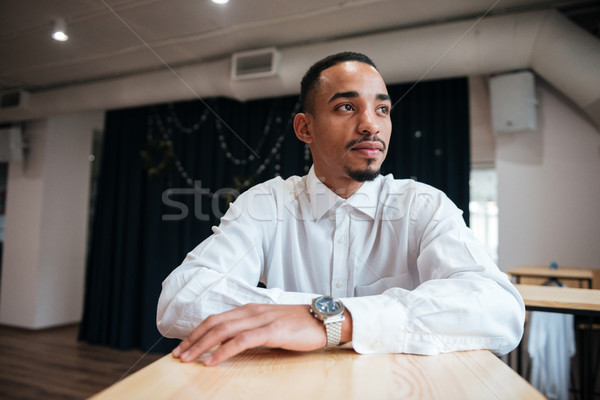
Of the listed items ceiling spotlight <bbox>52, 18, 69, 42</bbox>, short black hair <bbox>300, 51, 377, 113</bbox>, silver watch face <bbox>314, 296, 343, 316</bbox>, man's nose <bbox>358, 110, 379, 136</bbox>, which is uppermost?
ceiling spotlight <bbox>52, 18, 69, 42</bbox>

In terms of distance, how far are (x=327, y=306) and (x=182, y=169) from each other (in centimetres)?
381

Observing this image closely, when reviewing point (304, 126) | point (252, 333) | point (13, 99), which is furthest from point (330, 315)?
point (13, 99)

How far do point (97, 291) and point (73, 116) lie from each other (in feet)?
7.65

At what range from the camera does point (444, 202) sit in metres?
1.08

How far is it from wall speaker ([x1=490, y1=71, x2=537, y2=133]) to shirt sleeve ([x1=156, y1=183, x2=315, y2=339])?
2453 millimetres

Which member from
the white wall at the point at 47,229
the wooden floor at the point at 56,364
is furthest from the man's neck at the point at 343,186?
the white wall at the point at 47,229

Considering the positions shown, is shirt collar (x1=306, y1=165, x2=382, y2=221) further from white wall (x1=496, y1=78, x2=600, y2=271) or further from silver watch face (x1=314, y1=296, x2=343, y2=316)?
white wall (x1=496, y1=78, x2=600, y2=271)

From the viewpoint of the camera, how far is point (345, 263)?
1147 millimetres

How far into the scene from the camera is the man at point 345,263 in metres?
0.62

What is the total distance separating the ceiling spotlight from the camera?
2.76m

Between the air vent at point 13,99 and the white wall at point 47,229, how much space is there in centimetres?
46

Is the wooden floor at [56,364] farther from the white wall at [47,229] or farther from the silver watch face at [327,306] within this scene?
the silver watch face at [327,306]

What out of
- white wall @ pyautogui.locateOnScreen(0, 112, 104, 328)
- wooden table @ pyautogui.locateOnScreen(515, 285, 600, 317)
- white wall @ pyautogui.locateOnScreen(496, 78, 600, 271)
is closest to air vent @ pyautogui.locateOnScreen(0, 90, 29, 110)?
white wall @ pyautogui.locateOnScreen(0, 112, 104, 328)

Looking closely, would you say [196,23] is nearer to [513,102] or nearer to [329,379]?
[513,102]
